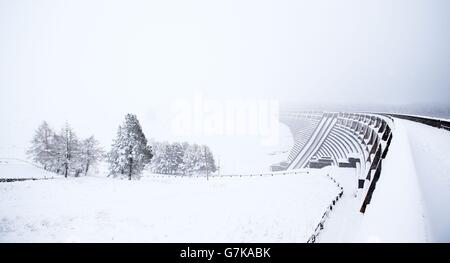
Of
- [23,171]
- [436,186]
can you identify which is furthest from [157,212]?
[23,171]

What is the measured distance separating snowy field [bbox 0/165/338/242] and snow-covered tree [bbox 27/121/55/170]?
63.1 ft

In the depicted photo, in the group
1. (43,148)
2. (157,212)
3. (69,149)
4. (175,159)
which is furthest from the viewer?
(175,159)

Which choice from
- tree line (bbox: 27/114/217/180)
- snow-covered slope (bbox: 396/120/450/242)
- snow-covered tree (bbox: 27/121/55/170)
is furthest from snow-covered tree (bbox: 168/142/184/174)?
snow-covered slope (bbox: 396/120/450/242)

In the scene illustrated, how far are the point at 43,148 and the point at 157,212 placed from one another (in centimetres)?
3782

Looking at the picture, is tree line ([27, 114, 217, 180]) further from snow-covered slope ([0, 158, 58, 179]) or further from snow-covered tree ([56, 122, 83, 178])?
snow-covered slope ([0, 158, 58, 179])

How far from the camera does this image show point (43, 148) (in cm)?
4497

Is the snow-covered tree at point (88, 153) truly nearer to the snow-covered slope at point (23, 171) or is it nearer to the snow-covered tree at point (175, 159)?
the snow-covered slope at point (23, 171)

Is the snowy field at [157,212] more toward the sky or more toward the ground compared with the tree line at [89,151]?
more toward the ground

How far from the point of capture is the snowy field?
47.1 feet

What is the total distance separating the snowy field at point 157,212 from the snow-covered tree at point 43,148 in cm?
1925

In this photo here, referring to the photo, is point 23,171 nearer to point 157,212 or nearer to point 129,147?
point 129,147

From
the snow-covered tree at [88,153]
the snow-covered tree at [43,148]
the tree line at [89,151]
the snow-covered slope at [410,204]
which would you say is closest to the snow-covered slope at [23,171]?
the tree line at [89,151]

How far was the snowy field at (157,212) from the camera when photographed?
47.1ft
